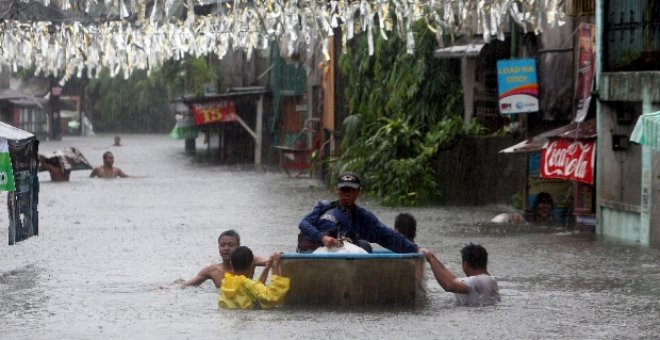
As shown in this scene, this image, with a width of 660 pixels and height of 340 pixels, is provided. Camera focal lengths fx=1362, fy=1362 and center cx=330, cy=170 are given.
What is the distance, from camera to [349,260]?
39.6ft

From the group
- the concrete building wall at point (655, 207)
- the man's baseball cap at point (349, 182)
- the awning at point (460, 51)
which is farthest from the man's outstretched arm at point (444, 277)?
the awning at point (460, 51)

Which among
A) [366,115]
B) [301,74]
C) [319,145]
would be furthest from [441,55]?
[301,74]

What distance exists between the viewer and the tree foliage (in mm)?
25578

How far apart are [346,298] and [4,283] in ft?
14.8

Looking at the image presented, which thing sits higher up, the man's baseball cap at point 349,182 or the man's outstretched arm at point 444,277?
the man's baseball cap at point 349,182

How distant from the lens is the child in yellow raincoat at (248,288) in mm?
12188

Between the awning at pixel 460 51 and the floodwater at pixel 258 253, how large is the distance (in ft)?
9.27

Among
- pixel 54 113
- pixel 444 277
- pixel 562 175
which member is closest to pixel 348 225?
pixel 444 277

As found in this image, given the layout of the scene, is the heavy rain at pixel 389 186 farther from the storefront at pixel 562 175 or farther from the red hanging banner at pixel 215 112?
the red hanging banner at pixel 215 112

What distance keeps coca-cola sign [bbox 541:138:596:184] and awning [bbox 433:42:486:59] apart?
4.36 metres

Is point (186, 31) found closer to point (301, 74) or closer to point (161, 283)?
point (161, 283)

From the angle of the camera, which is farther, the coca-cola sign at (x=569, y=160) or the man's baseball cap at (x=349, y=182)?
the coca-cola sign at (x=569, y=160)

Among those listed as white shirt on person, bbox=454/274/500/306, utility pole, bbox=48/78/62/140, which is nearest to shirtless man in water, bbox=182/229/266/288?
white shirt on person, bbox=454/274/500/306

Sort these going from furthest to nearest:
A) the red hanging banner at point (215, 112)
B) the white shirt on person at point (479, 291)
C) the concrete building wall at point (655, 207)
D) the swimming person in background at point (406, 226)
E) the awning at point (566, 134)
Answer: the red hanging banner at point (215, 112)
the awning at point (566, 134)
the concrete building wall at point (655, 207)
the swimming person in background at point (406, 226)
the white shirt on person at point (479, 291)
